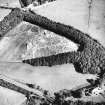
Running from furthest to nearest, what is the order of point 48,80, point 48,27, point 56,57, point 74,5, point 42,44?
point 74,5, point 48,27, point 42,44, point 56,57, point 48,80

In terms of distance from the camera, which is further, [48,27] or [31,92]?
[48,27]

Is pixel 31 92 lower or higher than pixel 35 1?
lower

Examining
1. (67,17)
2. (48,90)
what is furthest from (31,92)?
(67,17)

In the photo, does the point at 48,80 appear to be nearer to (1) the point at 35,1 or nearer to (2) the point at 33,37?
(2) the point at 33,37

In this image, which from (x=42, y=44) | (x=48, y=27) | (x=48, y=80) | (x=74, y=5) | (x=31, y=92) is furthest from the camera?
(x=74, y=5)

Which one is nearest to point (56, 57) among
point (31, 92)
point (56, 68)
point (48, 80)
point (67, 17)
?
point (56, 68)

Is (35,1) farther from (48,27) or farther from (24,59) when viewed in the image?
(24,59)
